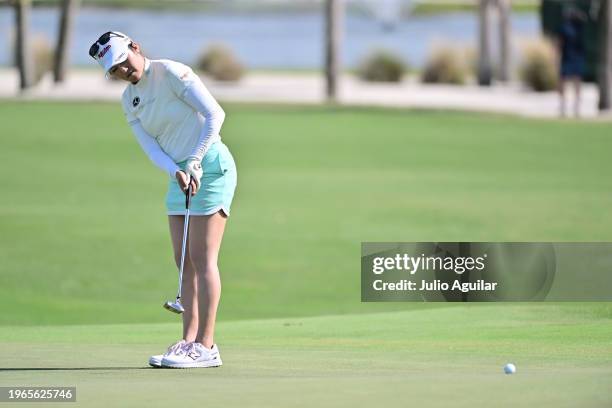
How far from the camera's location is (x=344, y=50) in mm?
87875

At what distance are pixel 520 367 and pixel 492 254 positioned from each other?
5.76 meters

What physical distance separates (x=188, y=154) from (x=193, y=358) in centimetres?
106

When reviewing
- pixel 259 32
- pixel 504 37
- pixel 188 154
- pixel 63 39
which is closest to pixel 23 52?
pixel 63 39

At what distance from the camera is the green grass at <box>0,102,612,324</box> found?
50.8 ft

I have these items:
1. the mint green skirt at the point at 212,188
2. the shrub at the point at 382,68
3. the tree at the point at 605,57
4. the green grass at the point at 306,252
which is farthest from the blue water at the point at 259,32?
the mint green skirt at the point at 212,188

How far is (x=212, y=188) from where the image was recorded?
8.27 meters

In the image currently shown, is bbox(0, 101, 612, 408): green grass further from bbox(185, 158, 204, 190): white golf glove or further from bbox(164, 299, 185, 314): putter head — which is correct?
bbox(185, 158, 204, 190): white golf glove

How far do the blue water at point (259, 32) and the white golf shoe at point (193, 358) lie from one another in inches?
2575

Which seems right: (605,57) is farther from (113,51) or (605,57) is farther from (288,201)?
(113,51)

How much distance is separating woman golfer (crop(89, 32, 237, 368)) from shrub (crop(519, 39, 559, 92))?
33.5m

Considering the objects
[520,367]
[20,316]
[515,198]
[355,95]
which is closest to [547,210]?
[515,198]

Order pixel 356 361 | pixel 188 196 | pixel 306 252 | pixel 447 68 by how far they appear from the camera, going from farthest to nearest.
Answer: pixel 447 68, pixel 306 252, pixel 356 361, pixel 188 196

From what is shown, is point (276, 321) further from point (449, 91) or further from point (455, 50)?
point (455, 50)

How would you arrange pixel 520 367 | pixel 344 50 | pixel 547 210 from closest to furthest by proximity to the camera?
pixel 520 367
pixel 547 210
pixel 344 50
